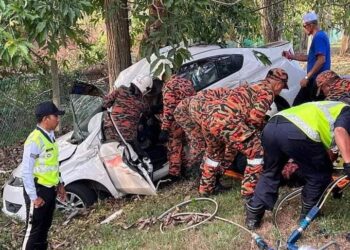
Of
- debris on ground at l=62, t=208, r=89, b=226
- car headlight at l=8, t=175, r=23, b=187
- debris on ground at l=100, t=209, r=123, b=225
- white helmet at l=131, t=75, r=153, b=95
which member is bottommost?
debris on ground at l=62, t=208, r=89, b=226

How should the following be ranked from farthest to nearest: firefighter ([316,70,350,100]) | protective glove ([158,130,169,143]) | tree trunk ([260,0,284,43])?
tree trunk ([260,0,284,43]), protective glove ([158,130,169,143]), firefighter ([316,70,350,100])

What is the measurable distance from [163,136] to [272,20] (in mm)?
5986

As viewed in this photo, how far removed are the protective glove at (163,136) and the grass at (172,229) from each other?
622mm

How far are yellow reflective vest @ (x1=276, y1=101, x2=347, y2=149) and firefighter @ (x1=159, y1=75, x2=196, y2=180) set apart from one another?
2485mm

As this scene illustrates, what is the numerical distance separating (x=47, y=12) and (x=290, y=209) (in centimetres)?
301

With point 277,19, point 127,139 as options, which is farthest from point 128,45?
point 277,19

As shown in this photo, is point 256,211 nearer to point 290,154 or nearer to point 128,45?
point 290,154

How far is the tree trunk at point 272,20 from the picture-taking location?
37.5 feet

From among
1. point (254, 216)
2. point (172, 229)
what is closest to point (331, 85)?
point (254, 216)

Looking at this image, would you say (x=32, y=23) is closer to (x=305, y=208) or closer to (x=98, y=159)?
(x=98, y=159)

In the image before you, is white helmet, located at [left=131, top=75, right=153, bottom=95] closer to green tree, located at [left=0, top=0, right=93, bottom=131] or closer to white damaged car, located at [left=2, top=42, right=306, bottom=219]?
white damaged car, located at [left=2, top=42, right=306, bottom=219]

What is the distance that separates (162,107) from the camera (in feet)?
23.4

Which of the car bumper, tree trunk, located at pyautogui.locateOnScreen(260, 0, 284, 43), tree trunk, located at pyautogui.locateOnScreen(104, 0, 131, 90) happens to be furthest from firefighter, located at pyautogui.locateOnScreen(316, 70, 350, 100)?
tree trunk, located at pyautogui.locateOnScreen(260, 0, 284, 43)

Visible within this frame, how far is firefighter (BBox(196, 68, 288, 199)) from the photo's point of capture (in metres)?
5.55
